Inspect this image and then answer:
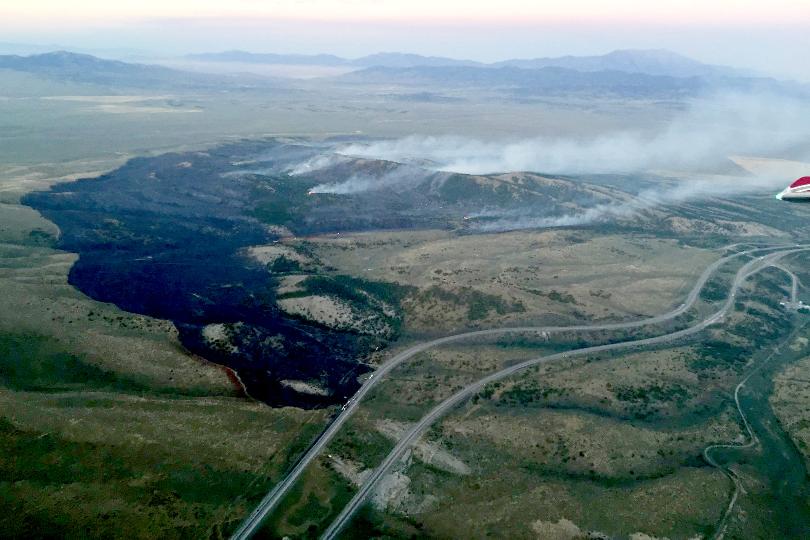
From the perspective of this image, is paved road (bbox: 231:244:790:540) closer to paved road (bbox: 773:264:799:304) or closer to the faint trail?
paved road (bbox: 773:264:799:304)

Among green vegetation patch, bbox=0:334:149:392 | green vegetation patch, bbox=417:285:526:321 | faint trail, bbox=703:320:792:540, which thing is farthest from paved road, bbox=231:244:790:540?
green vegetation patch, bbox=0:334:149:392

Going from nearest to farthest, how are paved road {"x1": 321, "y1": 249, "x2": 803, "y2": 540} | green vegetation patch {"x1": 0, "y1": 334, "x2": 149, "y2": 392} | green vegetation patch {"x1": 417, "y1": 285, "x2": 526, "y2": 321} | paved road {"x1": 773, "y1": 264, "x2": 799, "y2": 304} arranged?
paved road {"x1": 321, "y1": 249, "x2": 803, "y2": 540}
green vegetation patch {"x1": 0, "y1": 334, "x2": 149, "y2": 392}
green vegetation patch {"x1": 417, "y1": 285, "x2": 526, "y2": 321}
paved road {"x1": 773, "y1": 264, "x2": 799, "y2": 304}

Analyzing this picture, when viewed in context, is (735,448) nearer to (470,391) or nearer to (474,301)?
(470,391)

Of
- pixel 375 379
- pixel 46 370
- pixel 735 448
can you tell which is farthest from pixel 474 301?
pixel 46 370

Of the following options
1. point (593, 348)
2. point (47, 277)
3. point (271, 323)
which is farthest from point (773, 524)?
point (47, 277)

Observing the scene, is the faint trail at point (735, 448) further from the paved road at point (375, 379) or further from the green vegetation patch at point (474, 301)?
the green vegetation patch at point (474, 301)

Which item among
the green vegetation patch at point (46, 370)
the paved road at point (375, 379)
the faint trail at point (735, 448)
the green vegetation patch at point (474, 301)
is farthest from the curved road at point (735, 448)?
the green vegetation patch at point (46, 370)
